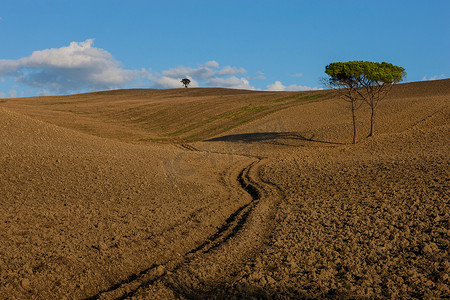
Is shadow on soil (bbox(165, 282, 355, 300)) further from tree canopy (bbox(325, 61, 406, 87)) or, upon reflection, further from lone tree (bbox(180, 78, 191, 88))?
lone tree (bbox(180, 78, 191, 88))

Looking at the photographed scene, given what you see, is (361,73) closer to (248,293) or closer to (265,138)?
(265,138)

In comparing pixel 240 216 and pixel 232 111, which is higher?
pixel 232 111

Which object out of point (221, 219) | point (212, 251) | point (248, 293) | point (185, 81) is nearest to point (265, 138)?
point (221, 219)

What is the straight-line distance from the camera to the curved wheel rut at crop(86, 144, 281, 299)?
809 centimetres

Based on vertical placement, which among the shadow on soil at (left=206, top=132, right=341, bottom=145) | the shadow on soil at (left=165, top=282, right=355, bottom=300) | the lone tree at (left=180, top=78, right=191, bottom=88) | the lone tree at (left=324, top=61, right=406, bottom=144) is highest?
the lone tree at (left=180, top=78, right=191, bottom=88)

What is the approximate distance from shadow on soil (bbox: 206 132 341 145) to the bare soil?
4.40 m

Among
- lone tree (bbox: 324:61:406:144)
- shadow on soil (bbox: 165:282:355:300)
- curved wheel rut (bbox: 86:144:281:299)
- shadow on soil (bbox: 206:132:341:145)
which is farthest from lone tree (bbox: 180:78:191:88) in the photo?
shadow on soil (bbox: 165:282:355:300)

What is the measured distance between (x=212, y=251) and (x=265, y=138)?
82.4 feet

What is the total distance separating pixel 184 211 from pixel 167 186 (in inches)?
142

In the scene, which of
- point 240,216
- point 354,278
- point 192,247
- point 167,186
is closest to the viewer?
point 354,278

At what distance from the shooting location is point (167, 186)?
56.2 feet

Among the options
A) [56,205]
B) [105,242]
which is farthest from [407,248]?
[56,205]

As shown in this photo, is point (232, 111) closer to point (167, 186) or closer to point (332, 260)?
point (167, 186)

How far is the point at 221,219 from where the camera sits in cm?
1317
